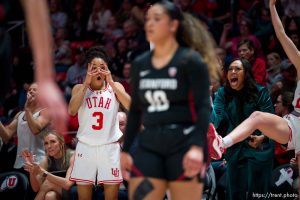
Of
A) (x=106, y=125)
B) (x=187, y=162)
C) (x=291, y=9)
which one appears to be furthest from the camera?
(x=291, y=9)

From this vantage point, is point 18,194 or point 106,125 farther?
point 18,194

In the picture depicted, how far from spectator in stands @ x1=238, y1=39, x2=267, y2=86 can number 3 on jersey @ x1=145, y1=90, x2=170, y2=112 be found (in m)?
3.92

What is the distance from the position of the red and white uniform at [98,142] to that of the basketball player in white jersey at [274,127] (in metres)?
1.28

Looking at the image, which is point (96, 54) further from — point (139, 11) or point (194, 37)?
point (139, 11)

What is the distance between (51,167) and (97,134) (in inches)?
47.7

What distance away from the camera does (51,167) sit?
8.69 meters

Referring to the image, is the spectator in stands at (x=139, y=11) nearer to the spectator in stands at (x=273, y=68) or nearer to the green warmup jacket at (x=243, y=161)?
the spectator in stands at (x=273, y=68)

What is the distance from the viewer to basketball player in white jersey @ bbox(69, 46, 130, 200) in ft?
25.3

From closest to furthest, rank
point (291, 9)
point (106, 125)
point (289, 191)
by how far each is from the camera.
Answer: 1. point (106, 125)
2. point (289, 191)
3. point (291, 9)

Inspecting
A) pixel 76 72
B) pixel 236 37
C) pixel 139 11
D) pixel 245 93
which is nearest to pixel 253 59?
pixel 245 93

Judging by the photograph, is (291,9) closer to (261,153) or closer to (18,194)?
(261,153)

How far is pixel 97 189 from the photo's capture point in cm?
844

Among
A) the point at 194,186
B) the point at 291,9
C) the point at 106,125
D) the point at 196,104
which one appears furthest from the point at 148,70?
the point at 291,9

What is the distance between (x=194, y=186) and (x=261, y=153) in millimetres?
3135
